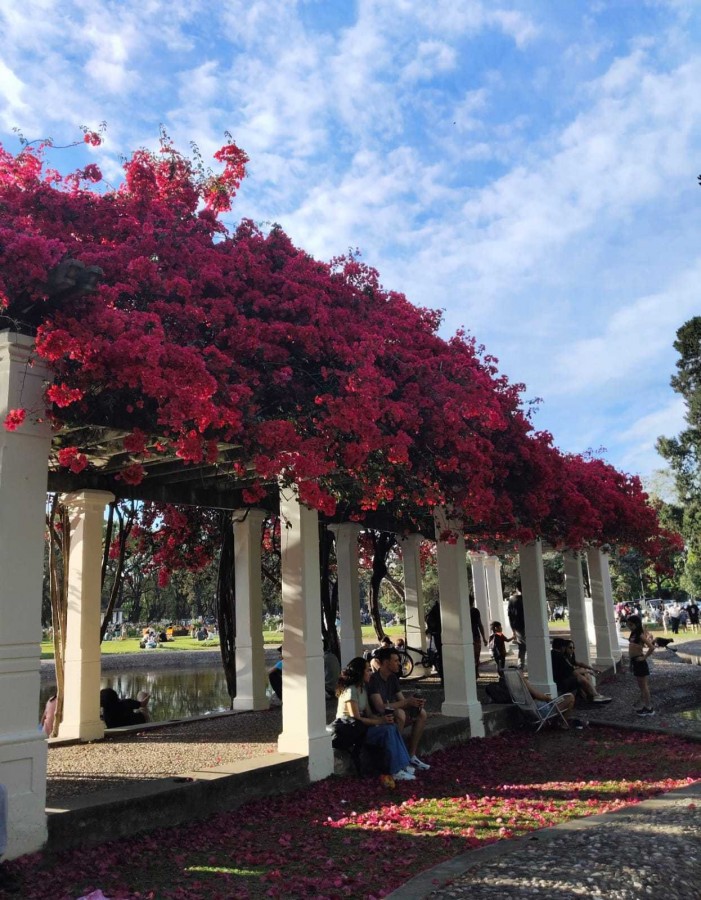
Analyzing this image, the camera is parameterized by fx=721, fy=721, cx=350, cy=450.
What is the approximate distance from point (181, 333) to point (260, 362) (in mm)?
681

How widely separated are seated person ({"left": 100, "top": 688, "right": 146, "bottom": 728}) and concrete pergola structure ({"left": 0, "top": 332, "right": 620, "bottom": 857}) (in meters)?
0.72

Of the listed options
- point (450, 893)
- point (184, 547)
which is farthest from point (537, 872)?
point (184, 547)

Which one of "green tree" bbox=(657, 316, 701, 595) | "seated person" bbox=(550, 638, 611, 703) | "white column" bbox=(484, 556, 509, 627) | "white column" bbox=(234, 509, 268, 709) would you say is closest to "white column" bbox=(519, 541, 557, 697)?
"seated person" bbox=(550, 638, 611, 703)

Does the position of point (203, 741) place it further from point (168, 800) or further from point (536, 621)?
point (536, 621)

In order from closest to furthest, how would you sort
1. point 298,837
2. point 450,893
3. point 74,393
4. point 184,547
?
point 450,893 → point 74,393 → point 298,837 → point 184,547

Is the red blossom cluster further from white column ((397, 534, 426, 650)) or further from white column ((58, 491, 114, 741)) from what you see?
white column ((397, 534, 426, 650))

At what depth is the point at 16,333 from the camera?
482 centimetres

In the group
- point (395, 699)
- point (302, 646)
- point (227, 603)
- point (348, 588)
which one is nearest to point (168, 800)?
point (302, 646)

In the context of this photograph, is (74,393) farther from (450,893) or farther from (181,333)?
(450,893)

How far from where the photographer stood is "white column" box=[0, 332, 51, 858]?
4441 mm

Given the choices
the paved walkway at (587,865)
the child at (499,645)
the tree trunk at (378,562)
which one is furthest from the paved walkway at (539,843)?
the tree trunk at (378,562)

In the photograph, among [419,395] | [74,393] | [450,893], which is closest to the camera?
[450,893]

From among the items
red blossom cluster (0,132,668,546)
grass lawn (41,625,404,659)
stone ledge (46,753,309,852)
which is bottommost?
grass lawn (41,625,404,659)

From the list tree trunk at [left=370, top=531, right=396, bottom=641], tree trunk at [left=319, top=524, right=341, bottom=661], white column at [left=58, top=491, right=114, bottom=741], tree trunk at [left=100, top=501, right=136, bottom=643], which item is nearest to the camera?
white column at [left=58, top=491, right=114, bottom=741]
